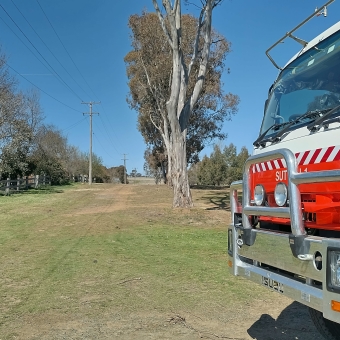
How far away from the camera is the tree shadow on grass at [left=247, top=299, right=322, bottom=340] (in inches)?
159

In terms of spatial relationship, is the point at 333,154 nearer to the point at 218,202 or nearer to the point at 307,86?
the point at 307,86

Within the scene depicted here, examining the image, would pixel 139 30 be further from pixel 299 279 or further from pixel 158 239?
pixel 299 279

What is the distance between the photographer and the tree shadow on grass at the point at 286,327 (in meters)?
4.05

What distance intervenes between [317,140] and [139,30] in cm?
2520

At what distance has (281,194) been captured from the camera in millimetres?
3035

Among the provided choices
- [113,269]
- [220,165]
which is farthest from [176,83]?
[220,165]

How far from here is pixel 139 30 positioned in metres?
26.3

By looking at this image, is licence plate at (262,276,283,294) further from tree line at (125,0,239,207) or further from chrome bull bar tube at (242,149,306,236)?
tree line at (125,0,239,207)

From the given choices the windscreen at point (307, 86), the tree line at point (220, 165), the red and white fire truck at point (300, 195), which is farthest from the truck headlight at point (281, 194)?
the tree line at point (220, 165)

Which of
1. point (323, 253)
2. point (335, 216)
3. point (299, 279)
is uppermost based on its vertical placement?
point (335, 216)

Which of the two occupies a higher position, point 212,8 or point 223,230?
point 212,8

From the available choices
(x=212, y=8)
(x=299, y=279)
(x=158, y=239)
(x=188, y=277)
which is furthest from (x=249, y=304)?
(x=212, y=8)

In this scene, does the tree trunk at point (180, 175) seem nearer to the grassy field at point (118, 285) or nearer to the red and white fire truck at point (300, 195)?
the grassy field at point (118, 285)

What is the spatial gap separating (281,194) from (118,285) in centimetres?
347
